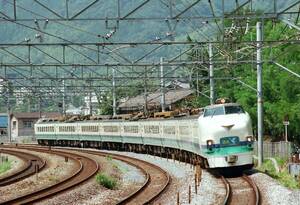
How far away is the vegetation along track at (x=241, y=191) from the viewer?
19.3m

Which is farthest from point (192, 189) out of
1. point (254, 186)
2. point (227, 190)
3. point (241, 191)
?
point (254, 186)

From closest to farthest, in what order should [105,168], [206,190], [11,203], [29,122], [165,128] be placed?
[11,203], [206,190], [105,168], [165,128], [29,122]

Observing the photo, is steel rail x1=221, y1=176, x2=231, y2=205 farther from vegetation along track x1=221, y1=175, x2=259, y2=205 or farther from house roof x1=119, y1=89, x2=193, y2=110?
house roof x1=119, y1=89, x2=193, y2=110

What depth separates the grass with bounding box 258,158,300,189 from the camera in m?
22.8

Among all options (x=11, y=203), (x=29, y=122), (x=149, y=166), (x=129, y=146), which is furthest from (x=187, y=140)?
(x=29, y=122)

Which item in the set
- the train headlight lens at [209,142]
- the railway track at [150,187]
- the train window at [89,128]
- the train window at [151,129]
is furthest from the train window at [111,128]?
the train headlight lens at [209,142]

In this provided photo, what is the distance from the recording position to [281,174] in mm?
26578

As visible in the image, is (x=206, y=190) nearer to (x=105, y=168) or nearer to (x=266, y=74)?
(x=105, y=168)

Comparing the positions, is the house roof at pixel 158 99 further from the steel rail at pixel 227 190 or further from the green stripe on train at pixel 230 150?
the steel rail at pixel 227 190

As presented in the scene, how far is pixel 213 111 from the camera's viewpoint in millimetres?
26531

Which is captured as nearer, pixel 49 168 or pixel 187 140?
pixel 187 140

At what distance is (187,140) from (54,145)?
137 ft

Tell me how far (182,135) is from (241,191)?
12.5 metres

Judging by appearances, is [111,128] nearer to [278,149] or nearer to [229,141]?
[278,149]
